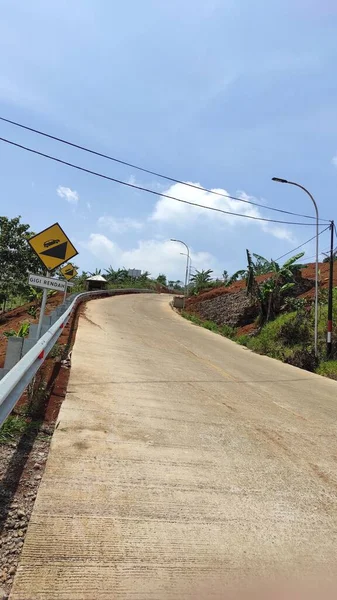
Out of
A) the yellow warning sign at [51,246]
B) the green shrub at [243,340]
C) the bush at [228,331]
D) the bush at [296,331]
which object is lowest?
the green shrub at [243,340]

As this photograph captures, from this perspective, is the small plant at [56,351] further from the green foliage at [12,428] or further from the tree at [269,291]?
the tree at [269,291]

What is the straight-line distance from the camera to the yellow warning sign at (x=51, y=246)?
8.57 metres

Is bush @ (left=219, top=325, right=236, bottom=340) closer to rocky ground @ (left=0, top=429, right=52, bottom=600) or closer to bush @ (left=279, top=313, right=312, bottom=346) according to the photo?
bush @ (left=279, top=313, right=312, bottom=346)

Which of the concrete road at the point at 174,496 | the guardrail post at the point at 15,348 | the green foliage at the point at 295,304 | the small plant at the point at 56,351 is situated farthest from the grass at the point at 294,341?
the guardrail post at the point at 15,348

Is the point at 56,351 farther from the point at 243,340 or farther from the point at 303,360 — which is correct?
the point at 243,340

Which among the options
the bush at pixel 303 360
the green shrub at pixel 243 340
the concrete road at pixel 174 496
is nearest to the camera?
the concrete road at pixel 174 496

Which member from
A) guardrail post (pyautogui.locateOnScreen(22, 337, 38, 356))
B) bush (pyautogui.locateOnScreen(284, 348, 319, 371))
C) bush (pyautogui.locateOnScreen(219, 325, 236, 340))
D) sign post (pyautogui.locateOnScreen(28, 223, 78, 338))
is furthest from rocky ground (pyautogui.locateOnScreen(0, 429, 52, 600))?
bush (pyautogui.locateOnScreen(219, 325, 236, 340))

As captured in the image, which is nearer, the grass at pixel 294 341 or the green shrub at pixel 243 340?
the grass at pixel 294 341

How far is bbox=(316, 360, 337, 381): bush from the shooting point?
43.2 feet

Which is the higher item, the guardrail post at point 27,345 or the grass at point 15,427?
the guardrail post at point 27,345

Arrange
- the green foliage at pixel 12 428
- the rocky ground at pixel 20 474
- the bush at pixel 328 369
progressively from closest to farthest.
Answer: the rocky ground at pixel 20 474 < the green foliage at pixel 12 428 < the bush at pixel 328 369

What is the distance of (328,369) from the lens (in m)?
13.7

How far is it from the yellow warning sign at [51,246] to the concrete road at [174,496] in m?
2.65

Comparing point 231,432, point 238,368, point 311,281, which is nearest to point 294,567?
point 231,432
